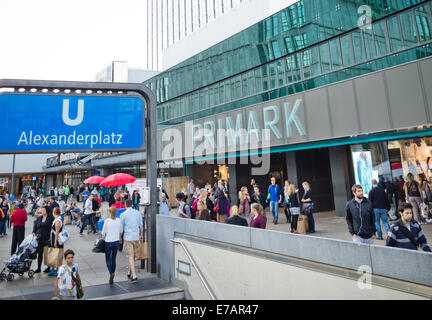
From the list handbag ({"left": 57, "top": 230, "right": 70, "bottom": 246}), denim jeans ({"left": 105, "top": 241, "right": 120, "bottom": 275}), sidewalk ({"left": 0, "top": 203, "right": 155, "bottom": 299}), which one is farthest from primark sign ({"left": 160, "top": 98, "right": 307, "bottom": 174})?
handbag ({"left": 57, "top": 230, "right": 70, "bottom": 246})

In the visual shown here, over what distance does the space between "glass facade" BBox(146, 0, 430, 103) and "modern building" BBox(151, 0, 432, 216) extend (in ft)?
0.17

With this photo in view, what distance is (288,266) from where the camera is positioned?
4.38 meters

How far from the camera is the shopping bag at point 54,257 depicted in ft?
24.1

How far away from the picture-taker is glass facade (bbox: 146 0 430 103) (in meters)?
12.2

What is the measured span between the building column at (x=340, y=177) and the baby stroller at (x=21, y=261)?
42.1ft

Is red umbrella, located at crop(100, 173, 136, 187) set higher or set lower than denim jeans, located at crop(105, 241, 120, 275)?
higher

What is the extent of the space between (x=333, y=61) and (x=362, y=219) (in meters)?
10.4

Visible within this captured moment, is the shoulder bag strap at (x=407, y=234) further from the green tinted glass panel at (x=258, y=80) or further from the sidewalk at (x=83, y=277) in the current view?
the green tinted glass panel at (x=258, y=80)

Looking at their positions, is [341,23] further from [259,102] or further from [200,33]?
[200,33]

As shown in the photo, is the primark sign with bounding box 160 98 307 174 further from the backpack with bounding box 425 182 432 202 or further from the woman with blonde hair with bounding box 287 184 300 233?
the backpack with bounding box 425 182 432 202

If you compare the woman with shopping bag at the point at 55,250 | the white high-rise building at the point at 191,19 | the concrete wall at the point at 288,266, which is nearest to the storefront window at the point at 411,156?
the concrete wall at the point at 288,266

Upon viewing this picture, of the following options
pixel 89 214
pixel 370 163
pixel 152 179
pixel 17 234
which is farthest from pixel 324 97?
pixel 17 234

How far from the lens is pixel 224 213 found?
37.9 ft
